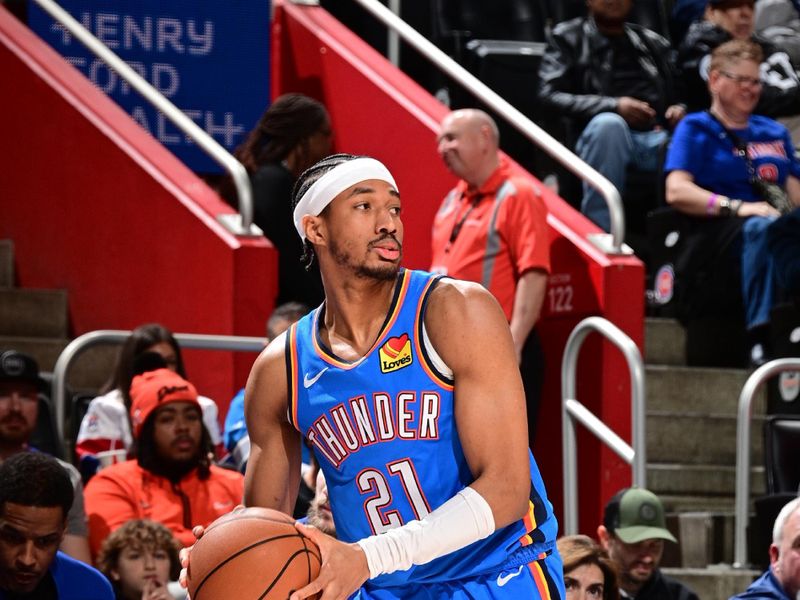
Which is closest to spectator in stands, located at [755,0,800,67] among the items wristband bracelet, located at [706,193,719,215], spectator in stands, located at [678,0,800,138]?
spectator in stands, located at [678,0,800,138]

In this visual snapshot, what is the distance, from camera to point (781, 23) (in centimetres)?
1210

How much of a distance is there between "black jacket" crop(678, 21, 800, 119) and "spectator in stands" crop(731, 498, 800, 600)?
5199mm

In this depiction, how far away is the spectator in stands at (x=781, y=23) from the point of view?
38.1 ft

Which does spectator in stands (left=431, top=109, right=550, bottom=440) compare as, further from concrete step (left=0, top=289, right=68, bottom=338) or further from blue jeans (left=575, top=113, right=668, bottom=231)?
concrete step (left=0, top=289, right=68, bottom=338)

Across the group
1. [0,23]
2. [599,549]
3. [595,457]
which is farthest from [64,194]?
[599,549]

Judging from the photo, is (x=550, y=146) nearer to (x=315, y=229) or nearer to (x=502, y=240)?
(x=502, y=240)

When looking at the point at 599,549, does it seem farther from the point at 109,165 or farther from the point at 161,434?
the point at 109,165

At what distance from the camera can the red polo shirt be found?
8.21m

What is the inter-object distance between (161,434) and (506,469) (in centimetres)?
322

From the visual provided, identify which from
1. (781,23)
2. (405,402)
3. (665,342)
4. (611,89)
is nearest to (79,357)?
(665,342)

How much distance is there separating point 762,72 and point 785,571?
5.52m

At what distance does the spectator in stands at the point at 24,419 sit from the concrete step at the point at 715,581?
8.76 ft

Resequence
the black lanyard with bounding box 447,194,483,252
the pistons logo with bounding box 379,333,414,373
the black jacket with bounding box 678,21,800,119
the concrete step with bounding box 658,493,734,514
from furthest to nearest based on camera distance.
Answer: the black jacket with bounding box 678,21,800,119
the concrete step with bounding box 658,493,734,514
the black lanyard with bounding box 447,194,483,252
the pistons logo with bounding box 379,333,414,373

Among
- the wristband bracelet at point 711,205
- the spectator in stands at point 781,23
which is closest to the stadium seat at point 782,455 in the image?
the wristband bracelet at point 711,205
